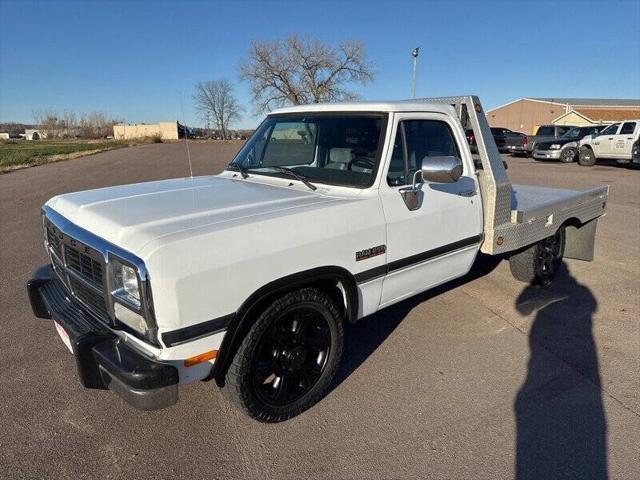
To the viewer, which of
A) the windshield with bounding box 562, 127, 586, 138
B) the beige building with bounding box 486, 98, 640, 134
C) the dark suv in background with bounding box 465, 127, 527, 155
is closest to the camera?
the windshield with bounding box 562, 127, 586, 138

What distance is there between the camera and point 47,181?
1567 centimetres

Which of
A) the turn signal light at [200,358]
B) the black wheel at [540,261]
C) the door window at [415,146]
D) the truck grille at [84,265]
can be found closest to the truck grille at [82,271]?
the truck grille at [84,265]

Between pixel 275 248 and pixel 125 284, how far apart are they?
785mm

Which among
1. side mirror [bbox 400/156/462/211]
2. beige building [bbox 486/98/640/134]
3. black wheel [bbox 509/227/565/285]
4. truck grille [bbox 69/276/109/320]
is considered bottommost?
black wheel [bbox 509/227/565/285]

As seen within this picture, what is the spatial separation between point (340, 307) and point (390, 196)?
85 centimetres

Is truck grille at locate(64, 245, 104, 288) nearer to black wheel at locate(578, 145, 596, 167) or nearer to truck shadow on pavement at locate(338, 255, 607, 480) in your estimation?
truck shadow on pavement at locate(338, 255, 607, 480)

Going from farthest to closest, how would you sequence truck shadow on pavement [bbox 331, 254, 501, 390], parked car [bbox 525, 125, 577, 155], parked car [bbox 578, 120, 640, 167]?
Result: parked car [bbox 525, 125, 577, 155]
parked car [bbox 578, 120, 640, 167]
truck shadow on pavement [bbox 331, 254, 501, 390]

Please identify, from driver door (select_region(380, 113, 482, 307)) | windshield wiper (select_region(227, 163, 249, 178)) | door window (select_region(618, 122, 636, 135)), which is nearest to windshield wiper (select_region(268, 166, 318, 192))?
windshield wiper (select_region(227, 163, 249, 178))

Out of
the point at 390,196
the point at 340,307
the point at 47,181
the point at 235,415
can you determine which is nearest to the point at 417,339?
the point at 340,307

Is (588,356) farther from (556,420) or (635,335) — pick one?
(556,420)

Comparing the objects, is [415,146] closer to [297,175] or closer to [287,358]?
[297,175]

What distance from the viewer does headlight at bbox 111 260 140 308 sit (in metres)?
2.22

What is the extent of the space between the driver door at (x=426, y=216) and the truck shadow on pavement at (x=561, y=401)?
3.26 feet

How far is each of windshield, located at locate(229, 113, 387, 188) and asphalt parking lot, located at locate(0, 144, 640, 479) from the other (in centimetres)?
149
